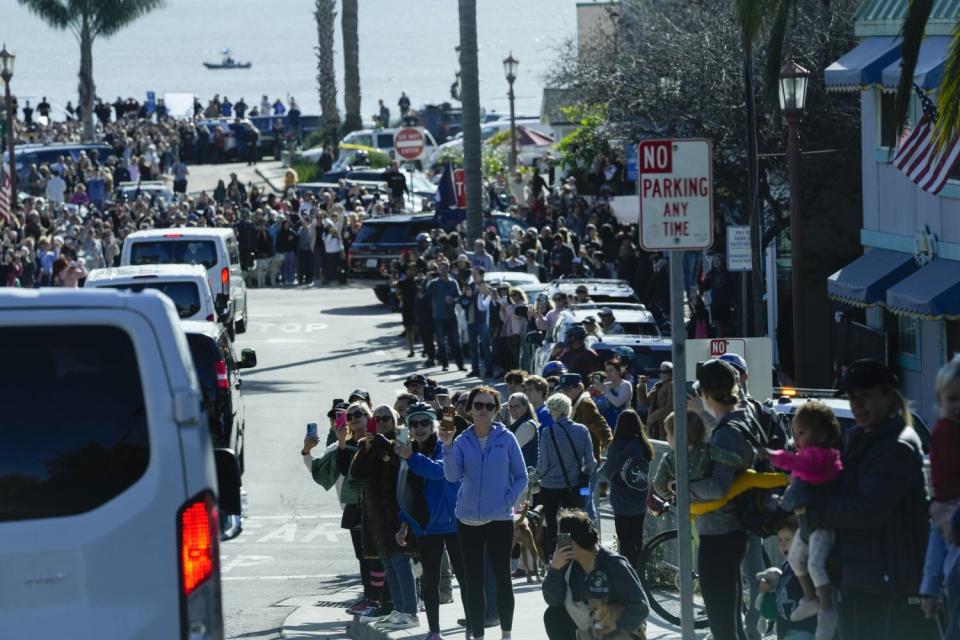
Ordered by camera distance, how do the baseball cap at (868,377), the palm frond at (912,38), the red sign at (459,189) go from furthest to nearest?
1. the red sign at (459,189)
2. the palm frond at (912,38)
3. the baseball cap at (868,377)

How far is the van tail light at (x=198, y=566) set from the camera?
5707 millimetres

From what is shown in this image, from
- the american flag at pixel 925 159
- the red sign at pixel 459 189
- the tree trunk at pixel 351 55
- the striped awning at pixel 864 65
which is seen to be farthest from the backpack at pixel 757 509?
the tree trunk at pixel 351 55

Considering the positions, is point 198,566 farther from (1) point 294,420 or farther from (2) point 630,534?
(1) point 294,420

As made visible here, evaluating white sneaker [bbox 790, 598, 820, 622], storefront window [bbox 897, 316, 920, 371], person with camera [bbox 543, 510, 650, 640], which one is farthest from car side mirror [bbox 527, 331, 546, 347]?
white sneaker [bbox 790, 598, 820, 622]

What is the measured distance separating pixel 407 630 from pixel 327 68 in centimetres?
4469

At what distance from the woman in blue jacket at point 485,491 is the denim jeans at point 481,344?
15170 mm

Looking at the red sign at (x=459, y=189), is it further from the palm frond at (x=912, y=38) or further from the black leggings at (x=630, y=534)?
the palm frond at (x=912, y=38)

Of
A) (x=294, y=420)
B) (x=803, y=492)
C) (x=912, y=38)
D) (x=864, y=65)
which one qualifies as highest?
(x=864, y=65)

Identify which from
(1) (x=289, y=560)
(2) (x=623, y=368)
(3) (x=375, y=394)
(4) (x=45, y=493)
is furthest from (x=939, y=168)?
(4) (x=45, y=493)

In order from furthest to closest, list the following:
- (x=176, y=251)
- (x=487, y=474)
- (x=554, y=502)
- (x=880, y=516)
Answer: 1. (x=176, y=251)
2. (x=554, y=502)
3. (x=487, y=474)
4. (x=880, y=516)

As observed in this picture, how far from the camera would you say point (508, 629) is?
11211mm

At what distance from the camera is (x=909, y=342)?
72.4 feet

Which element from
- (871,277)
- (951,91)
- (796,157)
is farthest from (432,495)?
(871,277)

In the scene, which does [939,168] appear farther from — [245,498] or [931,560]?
[931,560]
